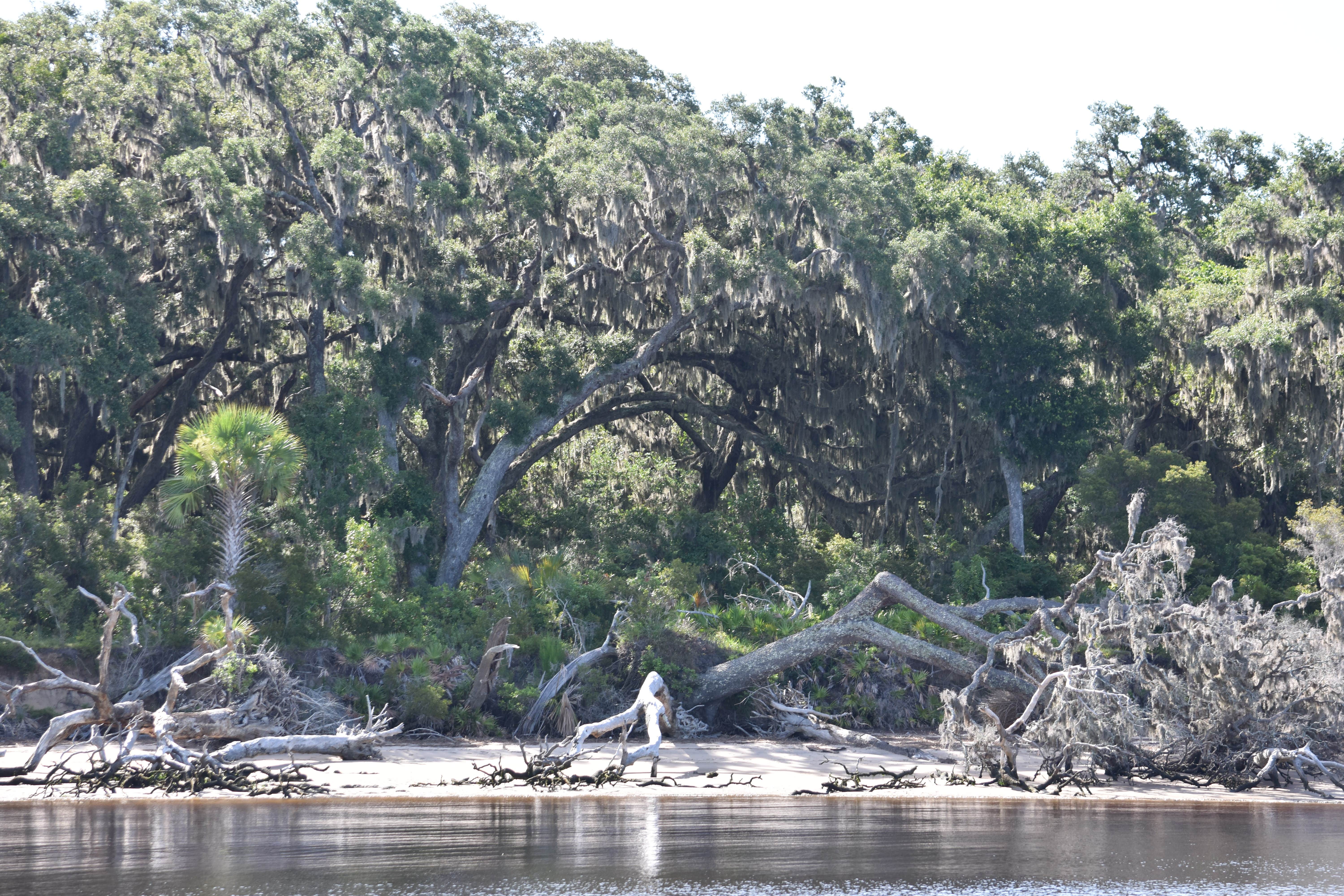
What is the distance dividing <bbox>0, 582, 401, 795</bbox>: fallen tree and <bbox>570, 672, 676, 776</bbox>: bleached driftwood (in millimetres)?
2506

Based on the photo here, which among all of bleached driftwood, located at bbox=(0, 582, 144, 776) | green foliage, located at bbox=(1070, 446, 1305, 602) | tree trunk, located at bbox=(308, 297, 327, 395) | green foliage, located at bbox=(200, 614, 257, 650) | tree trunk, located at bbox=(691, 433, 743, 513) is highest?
tree trunk, located at bbox=(308, 297, 327, 395)

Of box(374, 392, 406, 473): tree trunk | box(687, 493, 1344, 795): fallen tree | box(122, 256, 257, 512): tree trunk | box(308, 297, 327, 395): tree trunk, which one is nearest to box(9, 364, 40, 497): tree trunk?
box(122, 256, 257, 512): tree trunk

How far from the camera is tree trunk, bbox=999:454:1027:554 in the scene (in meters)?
27.1

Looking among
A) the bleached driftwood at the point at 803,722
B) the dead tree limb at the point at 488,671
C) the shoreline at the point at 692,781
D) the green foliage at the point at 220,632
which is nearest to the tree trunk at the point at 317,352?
the green foliage at the point at 220,632

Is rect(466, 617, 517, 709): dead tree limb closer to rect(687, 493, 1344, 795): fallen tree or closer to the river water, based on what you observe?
the river water

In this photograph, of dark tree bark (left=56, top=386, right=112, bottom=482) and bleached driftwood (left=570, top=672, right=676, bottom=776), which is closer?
bleached driftwood (left=570, top=672, right=676, bottom=776)

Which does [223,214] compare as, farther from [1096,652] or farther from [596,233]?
[1096,652]

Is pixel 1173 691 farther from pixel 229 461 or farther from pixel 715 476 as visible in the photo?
pixel 715 476

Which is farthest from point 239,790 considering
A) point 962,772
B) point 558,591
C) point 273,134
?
point 273,134

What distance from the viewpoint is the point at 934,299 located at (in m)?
25.0

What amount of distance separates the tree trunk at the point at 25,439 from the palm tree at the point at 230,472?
250 inches

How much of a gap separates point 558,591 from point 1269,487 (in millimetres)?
15359

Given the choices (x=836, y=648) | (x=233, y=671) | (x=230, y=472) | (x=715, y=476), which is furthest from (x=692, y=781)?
(x=715, y=476)

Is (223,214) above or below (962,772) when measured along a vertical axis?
above
